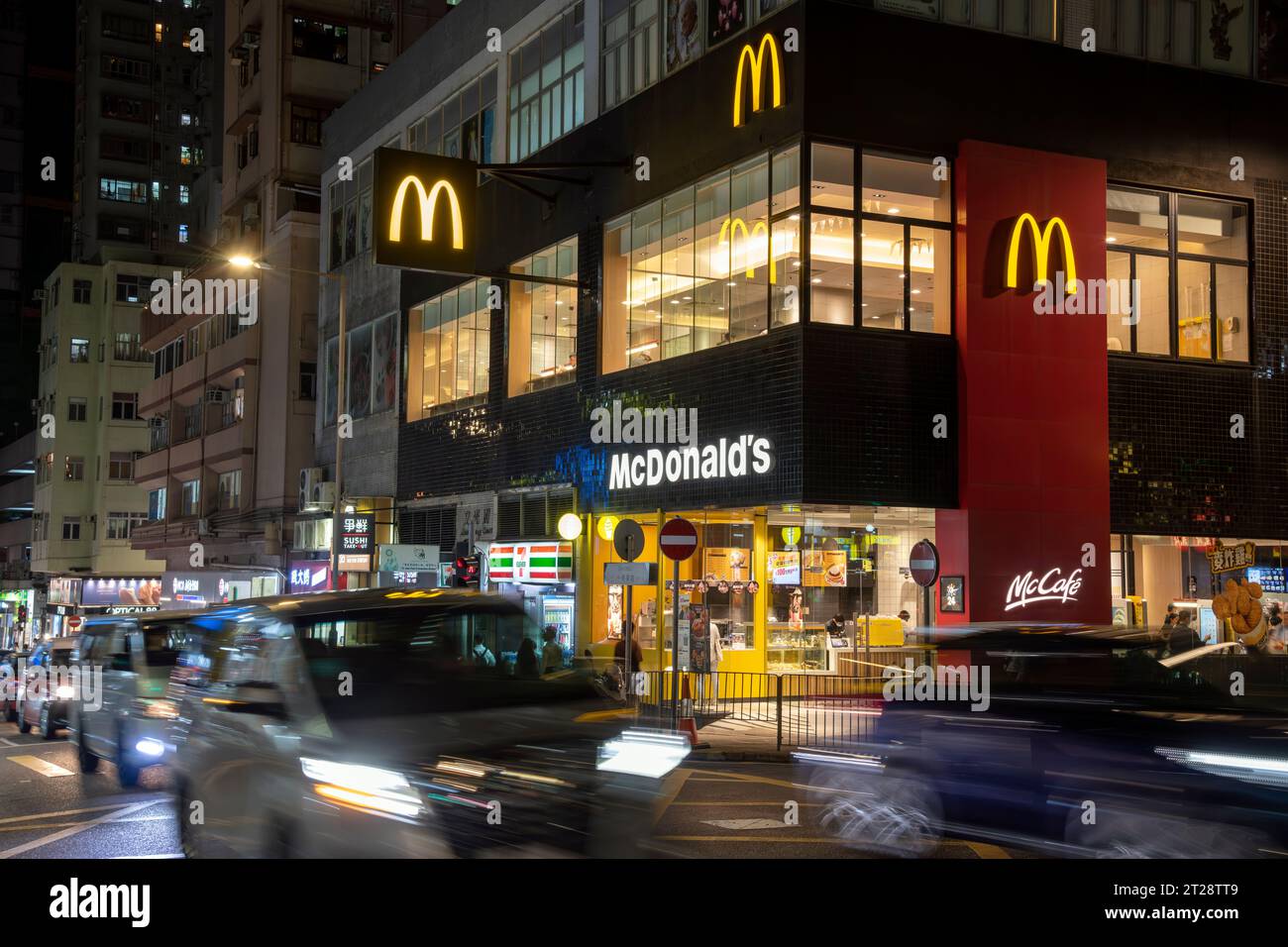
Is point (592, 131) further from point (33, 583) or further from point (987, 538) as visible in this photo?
point (33, 583)

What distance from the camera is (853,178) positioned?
21109 mm

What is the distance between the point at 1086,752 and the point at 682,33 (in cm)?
1920

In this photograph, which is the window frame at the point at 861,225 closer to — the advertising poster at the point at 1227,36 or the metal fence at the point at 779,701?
the metal fence at the point at 779,701

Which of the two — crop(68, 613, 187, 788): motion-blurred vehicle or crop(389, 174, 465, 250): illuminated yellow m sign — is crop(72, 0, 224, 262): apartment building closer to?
crop(389, 174, 465, 250): illuminated yellow m sign

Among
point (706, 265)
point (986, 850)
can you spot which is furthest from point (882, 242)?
point (986, 850)

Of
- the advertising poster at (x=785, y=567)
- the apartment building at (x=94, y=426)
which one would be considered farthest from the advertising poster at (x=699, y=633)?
the apartment building at (x=94, y=426)

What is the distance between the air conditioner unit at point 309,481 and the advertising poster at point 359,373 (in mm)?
2975

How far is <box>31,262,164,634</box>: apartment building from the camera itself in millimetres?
74125

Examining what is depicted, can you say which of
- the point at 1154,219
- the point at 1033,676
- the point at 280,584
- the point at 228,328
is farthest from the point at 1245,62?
the point at 228,328

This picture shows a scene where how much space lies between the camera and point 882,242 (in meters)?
21.3

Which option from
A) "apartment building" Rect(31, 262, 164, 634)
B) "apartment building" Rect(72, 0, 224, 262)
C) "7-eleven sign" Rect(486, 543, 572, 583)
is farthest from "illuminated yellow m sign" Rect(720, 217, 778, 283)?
"apartment building" Rect(72, 0, 224, 262)

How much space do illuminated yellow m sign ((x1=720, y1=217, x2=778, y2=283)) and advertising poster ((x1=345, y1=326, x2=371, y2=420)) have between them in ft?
61.2

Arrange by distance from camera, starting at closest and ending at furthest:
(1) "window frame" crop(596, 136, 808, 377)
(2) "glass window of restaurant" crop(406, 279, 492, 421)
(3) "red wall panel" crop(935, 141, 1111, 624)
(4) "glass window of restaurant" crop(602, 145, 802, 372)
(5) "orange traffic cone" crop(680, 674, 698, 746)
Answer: (5) "orange traffic cone" crop(680, 674, 698, 746), (1) "window frame" crop(596, 136, 808, 377), (3) "red wall panel" crop(935, 141, 1111, 624), (4) "glass window of restaurant" crop(602, 145, 802, 372), (2) "glass window of restaurant" crop(406, 279, 492, 421)

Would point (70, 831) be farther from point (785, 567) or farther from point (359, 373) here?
point (359, 373)
